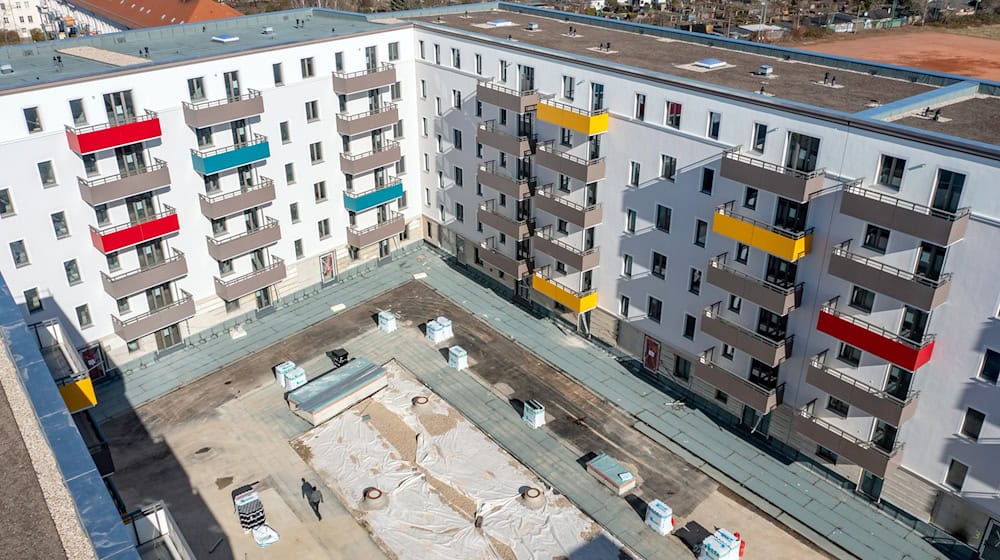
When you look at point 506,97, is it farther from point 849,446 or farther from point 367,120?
point 849,446

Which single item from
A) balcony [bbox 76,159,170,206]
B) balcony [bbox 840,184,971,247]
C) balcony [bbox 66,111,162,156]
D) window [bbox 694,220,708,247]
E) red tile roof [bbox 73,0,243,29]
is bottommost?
window [bbox 694,220,708,247]

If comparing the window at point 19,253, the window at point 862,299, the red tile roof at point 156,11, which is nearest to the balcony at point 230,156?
the window at point 19,253

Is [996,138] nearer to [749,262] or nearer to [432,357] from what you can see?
[749,262]

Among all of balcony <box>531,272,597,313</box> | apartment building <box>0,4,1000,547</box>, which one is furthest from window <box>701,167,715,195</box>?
balcony <box>531,272,597,313</box>

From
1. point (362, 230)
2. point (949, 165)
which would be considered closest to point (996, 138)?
point (949, 165)

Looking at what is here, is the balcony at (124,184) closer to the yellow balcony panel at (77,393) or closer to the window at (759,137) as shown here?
the yellow balcony panel at (77,393)

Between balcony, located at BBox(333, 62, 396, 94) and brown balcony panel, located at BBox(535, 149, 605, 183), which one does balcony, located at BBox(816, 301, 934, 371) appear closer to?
brown balcony panel, located at BBox(535, 149, 605, 183)
